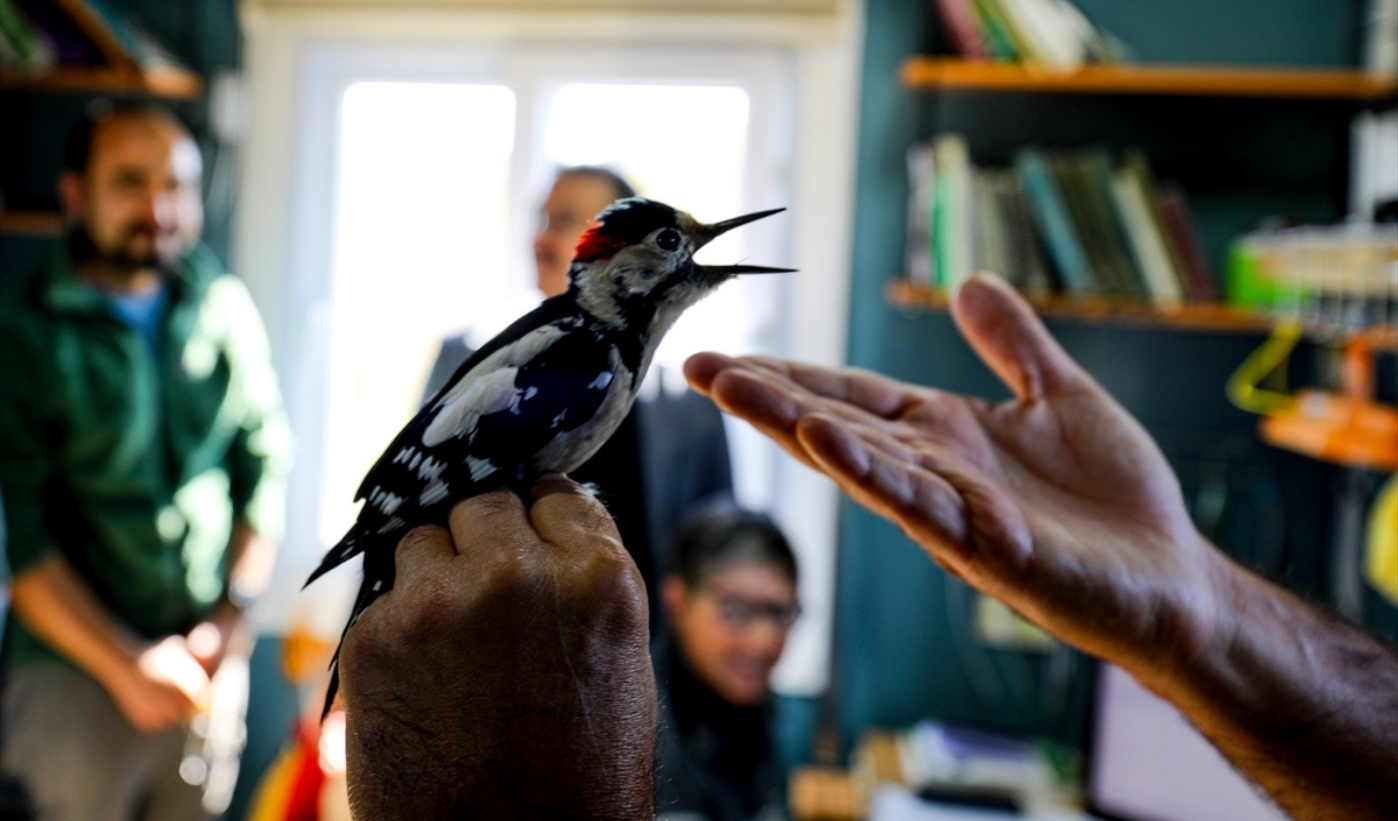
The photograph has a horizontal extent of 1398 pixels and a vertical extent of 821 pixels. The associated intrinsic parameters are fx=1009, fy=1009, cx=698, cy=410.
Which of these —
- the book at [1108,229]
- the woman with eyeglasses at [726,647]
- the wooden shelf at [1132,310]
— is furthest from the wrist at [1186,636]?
the book at [1108,229]

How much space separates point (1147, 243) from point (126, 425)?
1.40m

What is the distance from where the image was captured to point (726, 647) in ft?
4.17

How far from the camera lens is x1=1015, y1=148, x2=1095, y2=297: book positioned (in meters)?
1.53

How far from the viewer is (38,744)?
0.63 meters

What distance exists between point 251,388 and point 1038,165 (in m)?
1.22

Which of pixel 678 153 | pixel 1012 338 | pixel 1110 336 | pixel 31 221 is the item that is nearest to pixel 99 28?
pixel 678 153

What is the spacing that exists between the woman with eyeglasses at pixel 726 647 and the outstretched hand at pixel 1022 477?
73 cm

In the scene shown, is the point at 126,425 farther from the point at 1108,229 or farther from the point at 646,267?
the point at 1108,229

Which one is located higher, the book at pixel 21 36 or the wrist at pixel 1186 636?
the book at pixel 21 36

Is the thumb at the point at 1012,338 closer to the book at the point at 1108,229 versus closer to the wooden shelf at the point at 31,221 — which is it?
the book at the point at 1108,229

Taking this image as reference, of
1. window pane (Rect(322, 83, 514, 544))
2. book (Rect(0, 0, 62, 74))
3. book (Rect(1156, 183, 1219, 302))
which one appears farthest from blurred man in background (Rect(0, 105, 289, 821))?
book (Rect(1156, 183, 1219, 302))

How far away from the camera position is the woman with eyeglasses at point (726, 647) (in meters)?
1.26

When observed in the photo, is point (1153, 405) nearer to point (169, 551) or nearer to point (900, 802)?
point (900, 802)

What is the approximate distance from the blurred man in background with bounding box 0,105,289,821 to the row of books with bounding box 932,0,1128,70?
118cm
